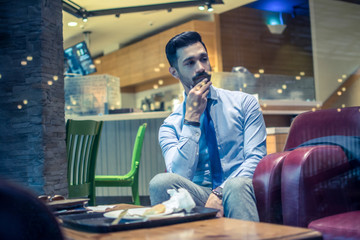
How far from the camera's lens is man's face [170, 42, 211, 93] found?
68.6 inches

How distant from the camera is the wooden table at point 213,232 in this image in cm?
77

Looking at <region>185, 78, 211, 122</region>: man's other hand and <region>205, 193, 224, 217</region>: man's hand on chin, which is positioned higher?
<region>185, 78, 211, 122</region>: man's other hand

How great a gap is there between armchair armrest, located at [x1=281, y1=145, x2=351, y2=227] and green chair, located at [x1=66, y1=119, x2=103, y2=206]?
158 centimetres

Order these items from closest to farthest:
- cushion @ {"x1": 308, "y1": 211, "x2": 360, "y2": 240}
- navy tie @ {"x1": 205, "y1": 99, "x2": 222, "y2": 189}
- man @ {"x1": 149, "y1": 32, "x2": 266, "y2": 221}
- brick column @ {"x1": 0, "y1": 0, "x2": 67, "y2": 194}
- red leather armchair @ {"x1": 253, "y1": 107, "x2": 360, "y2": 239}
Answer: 1. cushion @ {"x1": 308, "y1": 211, "x2": 360, "y2": 240}
2. red leather armchair @ {"x1": 253, "y1": 107, "x2": 360, "y2": 239}
3. man @ {"x1": 149, "y1": 32, "x2": 266, "y2": 221}
4. navy tie @ {"x1": 205, "y1": 99, "x2": 222, "y2": 189}
5. brick column @ {"x1": 0, "y1": 0, "x2": 67, "y2": 194}

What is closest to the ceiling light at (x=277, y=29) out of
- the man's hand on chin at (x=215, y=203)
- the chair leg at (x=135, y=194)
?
the chair leg at (x=135, y=194)

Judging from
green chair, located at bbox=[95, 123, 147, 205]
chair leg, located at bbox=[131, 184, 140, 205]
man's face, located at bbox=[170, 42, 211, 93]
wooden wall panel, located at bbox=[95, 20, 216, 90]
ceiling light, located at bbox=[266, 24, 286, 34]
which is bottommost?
chair leg, located at bbox=[131, 184, 140, 205]

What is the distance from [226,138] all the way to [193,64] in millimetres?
337

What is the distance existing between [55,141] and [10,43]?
0.66 m

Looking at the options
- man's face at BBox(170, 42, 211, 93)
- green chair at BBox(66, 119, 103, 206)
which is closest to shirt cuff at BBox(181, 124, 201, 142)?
man's face at BBox(170, 42, 211, 93)

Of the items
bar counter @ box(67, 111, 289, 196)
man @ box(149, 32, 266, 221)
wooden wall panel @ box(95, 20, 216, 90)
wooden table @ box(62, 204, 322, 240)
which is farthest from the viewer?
wooden wall panel @ box(95, 20, 216, 90)

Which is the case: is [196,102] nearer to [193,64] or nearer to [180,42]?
[193,64]

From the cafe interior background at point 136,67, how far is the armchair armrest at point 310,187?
26.0 inches

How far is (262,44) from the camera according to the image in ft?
18.3

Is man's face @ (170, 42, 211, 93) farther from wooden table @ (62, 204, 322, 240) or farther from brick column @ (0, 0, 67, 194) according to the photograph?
brick column @ (0, 0, 67, 194)
